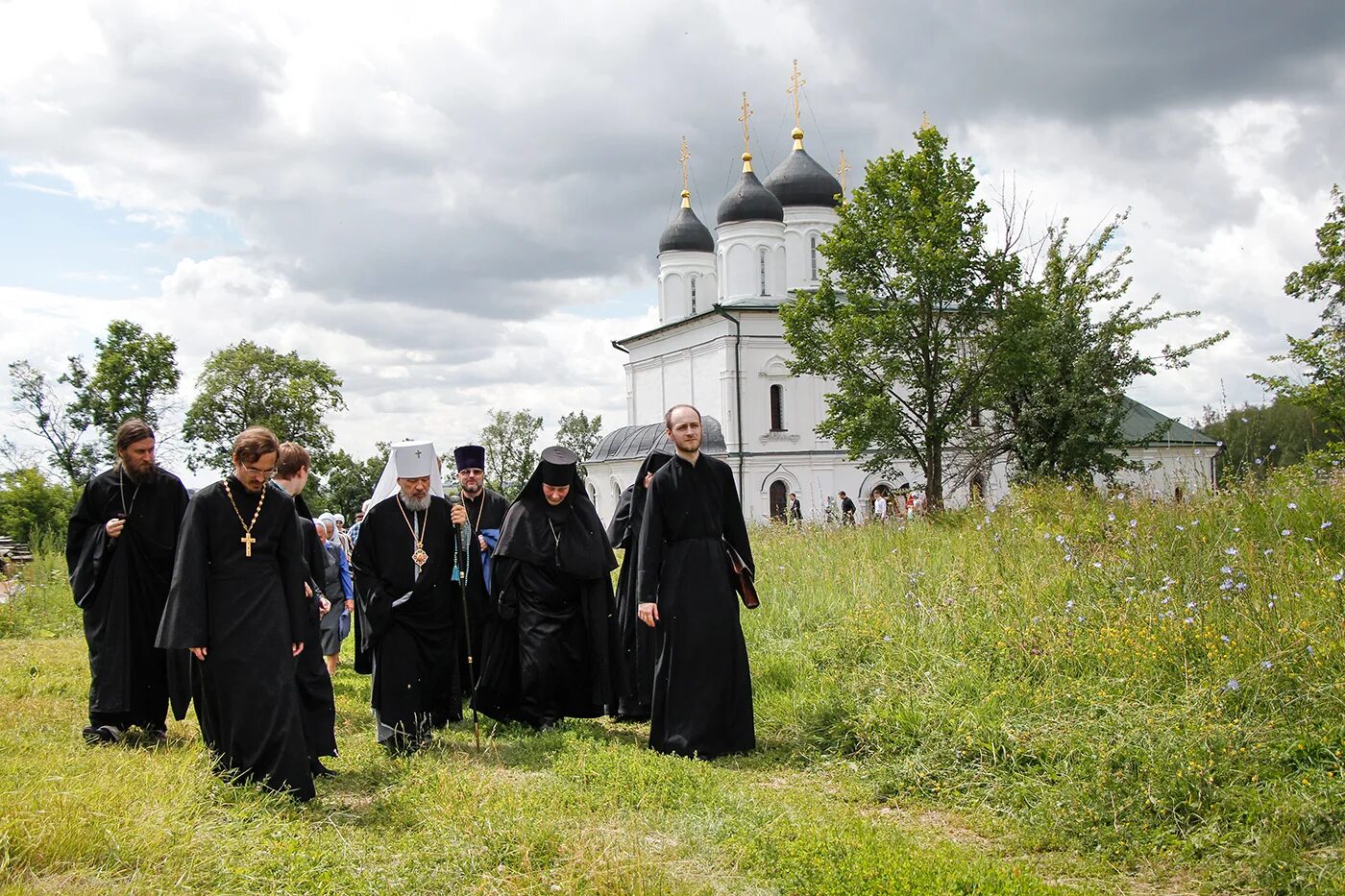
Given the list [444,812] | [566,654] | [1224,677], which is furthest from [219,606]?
[1224,677]

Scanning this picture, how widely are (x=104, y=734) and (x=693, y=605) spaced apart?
3964 mm

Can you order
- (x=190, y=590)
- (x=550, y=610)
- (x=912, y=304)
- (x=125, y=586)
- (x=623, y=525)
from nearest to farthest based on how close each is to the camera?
1. (x=190, y=590)
2. (x=125, y=586)
3. (x=550, y=610)
4. (x=623, y=525)
5. (x=912, y=304)

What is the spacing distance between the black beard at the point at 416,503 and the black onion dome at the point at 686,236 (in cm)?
4515

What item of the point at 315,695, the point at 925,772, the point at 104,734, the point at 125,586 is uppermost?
the point at 125,586

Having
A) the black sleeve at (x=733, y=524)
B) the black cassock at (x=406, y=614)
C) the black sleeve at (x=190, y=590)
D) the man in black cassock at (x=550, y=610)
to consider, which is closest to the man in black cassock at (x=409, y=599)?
the black cassock at (x=406, y=614)

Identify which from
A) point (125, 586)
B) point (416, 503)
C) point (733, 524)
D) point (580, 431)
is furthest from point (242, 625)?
point (580, 431)

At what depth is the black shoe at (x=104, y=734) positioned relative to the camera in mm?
7129

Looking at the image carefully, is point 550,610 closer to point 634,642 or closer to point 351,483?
point 634,642

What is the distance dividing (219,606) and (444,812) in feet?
5.68

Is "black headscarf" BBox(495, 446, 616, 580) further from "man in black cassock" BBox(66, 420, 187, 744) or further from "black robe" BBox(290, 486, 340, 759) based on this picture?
"man in black cassock" BBox(66, 420, 187, 744)

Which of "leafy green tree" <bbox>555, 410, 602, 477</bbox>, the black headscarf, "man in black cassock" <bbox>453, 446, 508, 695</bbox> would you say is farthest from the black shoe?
"leafy green tree" <bbox>555, 410, 602, 477</bbox>

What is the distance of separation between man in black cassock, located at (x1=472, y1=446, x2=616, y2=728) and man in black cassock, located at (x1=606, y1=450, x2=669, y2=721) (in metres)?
0.21

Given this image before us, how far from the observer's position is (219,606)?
5836 millimetres

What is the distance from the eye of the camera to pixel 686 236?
51562mm
